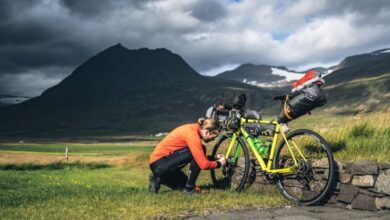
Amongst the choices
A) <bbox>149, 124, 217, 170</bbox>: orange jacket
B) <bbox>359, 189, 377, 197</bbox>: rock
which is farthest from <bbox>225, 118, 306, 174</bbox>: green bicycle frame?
<bbox>359, 189, 377, 197</bbox>: rock

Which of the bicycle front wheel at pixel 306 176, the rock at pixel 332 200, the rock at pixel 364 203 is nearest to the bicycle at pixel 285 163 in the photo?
the bicycle front wheel at pixel 306 176

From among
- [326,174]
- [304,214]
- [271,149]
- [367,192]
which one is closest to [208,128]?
[271,149]

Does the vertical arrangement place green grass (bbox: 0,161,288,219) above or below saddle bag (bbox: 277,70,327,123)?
below

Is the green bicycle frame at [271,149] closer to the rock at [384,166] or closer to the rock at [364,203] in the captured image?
the rock at [364,203]

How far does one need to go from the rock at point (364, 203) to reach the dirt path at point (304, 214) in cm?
24

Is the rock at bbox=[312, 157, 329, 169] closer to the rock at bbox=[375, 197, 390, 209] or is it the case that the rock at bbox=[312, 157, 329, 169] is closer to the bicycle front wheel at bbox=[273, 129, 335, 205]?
the bicycle front wheel at bbox=[273, 129, 335, 205]

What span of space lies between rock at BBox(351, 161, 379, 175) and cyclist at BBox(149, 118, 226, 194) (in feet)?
9.24

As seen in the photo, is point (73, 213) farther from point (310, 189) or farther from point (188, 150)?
point (310, 189)

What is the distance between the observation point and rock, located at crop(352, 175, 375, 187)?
26.9ft

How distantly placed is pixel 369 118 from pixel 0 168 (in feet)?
143

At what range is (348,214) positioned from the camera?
7.68 meters

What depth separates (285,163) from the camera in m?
9.41

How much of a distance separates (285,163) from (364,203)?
6.09 ft

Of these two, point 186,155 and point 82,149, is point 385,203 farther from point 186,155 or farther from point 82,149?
point 82,149
